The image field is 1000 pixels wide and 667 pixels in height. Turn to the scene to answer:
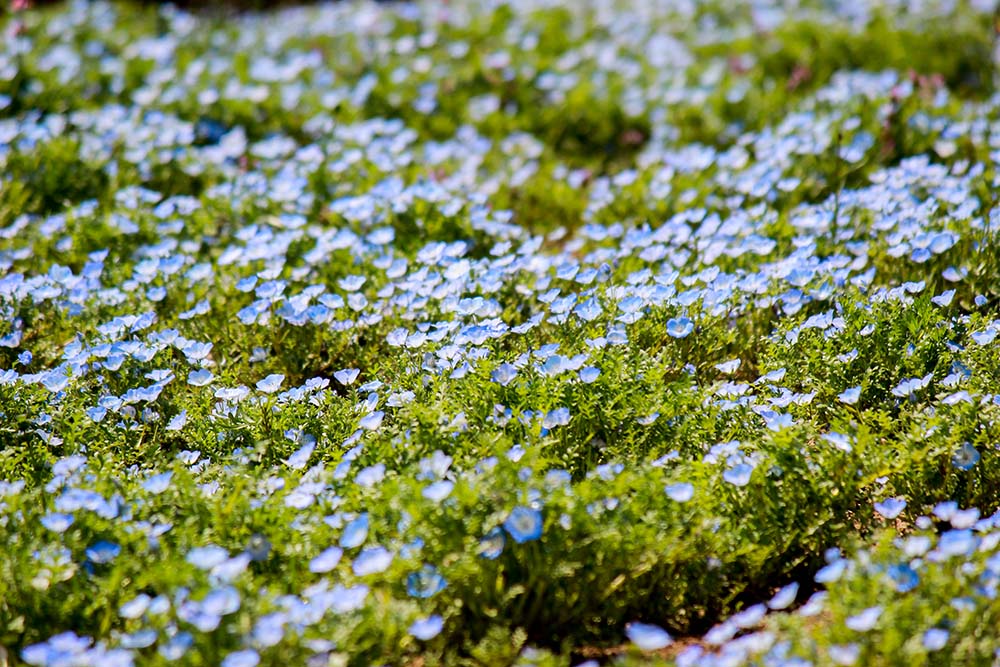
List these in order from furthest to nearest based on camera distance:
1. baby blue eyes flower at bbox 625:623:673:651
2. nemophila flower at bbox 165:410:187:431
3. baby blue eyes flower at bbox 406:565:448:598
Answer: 1. nemophila flower at bbox 165:410:187:431
2. baby blue eyes flower at bbox 406:565:448:598
3. baby blue eyes flower at bbox 625:623:673:651

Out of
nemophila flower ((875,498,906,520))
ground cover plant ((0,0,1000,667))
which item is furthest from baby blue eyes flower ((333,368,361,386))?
nemophila flower ((875,498,906,520))

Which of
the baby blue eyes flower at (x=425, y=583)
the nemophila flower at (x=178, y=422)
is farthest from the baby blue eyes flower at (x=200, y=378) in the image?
the baby blue eyes flower at (x=425, y=583)

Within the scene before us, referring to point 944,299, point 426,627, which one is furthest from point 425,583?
point 944,299

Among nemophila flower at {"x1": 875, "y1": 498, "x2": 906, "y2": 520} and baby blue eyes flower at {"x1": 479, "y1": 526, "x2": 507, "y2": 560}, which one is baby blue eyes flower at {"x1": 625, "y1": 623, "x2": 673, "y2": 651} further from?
nemophila flower at {"x1": 875, "y1": 498, "x2": 906, "y2": 520}

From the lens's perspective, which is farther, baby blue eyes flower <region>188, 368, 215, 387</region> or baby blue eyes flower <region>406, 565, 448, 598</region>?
baby blue eyes flower <region>188, 368, 215, 387</region>

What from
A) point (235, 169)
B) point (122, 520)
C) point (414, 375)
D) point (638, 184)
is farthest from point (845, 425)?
point (235, 169)

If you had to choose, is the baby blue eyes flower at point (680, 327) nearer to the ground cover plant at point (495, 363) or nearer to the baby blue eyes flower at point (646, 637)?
the ground cover plant at point (495, 363)

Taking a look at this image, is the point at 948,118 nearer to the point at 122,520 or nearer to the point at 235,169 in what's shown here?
the point at 235,169

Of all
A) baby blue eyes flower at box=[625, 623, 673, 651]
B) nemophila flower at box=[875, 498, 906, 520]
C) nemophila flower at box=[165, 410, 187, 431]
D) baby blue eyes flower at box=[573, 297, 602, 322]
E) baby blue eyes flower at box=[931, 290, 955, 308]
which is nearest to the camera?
baby blue eyes flower at box=[625, 623, 673, 651]
